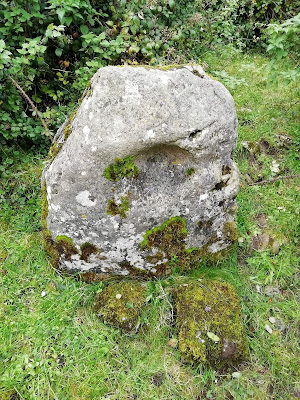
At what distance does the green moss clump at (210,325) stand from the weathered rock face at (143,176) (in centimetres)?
39

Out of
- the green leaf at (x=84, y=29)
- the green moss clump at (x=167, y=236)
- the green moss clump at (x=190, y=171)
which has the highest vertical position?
the green leaf at (x=84, y=29)

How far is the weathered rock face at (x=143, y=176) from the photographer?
2.45 metres

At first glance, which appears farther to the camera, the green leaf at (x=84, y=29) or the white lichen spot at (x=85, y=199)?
the green leaf at (x=84, y=29)

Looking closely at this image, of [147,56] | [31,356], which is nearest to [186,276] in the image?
[31,356]

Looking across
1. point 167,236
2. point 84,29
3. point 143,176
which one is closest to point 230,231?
point 167,236

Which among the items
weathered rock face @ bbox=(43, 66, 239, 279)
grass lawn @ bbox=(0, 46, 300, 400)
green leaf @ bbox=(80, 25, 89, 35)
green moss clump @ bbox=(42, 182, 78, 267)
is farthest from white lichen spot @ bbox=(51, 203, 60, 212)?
green leaf @ bbox=(80, 25, 89, 35)

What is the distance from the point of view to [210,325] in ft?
9.04

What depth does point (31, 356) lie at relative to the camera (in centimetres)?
264

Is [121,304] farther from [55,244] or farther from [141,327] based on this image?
[55,244]

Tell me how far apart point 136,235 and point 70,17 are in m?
2.82

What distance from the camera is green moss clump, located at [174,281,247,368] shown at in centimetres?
266

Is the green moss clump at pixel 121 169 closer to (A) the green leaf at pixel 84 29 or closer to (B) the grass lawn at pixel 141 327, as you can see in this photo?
(B) the grass lawn at pixel 141 327

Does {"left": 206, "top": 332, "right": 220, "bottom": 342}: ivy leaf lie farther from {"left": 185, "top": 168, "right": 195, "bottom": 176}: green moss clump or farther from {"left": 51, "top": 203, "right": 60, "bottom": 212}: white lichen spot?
{"left": 51, "top": 203, "right": 60, "bottom": 212}: white lichen spot

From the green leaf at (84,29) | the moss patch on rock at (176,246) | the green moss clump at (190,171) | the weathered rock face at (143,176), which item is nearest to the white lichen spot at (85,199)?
the weathered rock face at (143,176)
